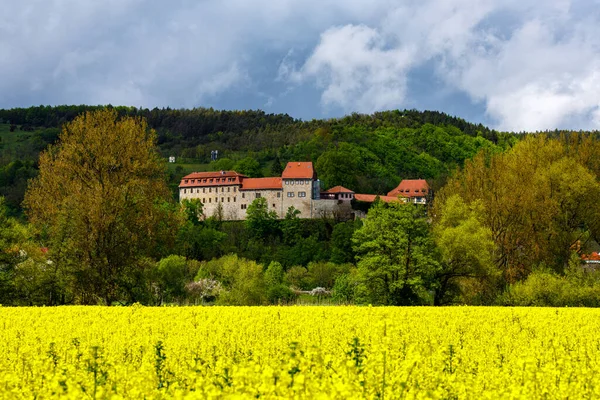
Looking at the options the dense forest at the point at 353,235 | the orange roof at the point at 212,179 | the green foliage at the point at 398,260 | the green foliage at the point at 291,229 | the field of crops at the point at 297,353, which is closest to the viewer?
the field of crops at the point at 297,353

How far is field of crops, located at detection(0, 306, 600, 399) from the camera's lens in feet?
23.3

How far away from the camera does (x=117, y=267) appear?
30656mm

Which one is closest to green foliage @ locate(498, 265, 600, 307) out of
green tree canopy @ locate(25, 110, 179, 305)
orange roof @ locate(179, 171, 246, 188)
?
green tree canopy @ locate(25, 110, 179, 305)

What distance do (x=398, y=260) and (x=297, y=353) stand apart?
35038 millimetres

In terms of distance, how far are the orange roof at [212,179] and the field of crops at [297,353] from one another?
116 m

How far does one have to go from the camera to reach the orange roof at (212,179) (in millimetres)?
138375

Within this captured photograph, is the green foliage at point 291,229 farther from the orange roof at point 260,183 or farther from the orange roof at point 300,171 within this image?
the orange roof at point 300,171

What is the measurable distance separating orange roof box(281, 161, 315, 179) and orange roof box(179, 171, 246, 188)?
11829mm

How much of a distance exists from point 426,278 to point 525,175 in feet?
39.4

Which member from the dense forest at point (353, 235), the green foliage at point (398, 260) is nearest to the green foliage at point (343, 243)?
the dense forest at point (353, 235)

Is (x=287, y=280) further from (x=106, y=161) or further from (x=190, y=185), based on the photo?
(x=190, y=185)

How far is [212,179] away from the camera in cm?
14012

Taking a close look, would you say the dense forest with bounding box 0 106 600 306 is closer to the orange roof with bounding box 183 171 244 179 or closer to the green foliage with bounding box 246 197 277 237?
the green foliage with bounding box 246 197 277 237

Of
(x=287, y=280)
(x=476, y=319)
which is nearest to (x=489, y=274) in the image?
(x=476, y=319)
